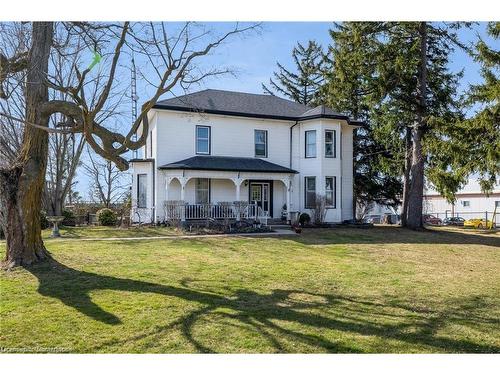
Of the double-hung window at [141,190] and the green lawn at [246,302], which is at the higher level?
the double-hung window at [141,190]

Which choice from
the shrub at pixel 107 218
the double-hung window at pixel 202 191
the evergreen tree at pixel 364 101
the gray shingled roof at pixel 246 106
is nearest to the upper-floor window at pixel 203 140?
the gray shingled roof at pixel 246 106

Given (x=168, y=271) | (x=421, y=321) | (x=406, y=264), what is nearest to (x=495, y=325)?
(x=421, y=321)

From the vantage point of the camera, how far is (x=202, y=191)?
1883 cm

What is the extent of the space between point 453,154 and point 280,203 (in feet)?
24.9

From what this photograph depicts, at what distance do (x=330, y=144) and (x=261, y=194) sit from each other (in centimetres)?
393

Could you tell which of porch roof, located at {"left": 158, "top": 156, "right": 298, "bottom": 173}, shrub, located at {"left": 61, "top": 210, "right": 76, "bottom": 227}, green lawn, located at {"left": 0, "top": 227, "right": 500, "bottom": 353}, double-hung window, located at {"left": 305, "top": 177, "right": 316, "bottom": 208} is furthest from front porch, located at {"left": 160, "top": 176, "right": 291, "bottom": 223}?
green lawn, located at {"left": 0, "top": 227, "right": 500, "bottom": 353}

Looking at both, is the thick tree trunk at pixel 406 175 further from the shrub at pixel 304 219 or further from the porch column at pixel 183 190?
the porch column at pixel 183 190

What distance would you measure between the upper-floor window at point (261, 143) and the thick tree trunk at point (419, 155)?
7.08 metres

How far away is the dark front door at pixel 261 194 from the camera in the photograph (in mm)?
19744

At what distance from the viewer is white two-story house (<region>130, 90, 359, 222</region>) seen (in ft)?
58.7

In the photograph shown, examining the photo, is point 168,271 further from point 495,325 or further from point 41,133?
point 495,325

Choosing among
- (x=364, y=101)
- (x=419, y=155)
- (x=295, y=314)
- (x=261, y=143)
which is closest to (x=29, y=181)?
(x=295, y=314)

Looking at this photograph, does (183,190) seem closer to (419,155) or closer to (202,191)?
(202,191)

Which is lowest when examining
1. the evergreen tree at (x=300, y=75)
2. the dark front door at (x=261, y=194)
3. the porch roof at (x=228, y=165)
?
the dark front door at (x=261, y=194)
